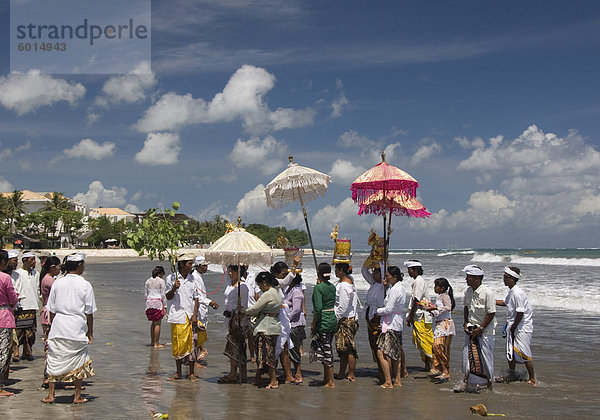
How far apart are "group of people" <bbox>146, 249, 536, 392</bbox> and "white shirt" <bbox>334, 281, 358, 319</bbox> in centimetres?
2

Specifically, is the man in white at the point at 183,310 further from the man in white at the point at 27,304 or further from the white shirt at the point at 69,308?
the man in white at the point at 27,304

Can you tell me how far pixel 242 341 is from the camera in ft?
28.8

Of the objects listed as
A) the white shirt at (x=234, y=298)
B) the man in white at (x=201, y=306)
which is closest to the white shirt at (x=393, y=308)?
the white shirt at (x=234, y=298)

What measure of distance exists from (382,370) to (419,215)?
302cm

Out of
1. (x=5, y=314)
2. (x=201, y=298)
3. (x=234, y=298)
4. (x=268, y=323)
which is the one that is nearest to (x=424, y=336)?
(x=268, y=323)

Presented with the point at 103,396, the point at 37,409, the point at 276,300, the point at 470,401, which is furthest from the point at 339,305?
the point at 37,409

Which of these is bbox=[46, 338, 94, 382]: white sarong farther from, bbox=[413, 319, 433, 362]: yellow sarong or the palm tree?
the palm tree

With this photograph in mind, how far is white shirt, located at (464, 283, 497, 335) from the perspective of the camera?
8055 mm

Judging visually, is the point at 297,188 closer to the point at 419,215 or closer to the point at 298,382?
the point at 419,215

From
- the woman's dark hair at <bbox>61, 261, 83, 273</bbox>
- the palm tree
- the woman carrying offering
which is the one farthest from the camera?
the palm tree

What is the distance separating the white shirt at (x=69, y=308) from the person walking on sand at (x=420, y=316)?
4986 mm

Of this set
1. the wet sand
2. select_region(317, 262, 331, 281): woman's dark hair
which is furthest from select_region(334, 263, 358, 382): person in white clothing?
the wet sand

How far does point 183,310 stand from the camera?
8656mm

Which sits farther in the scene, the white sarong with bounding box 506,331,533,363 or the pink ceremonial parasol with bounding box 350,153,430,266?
the pink ceremonial parasol with bounding box 350,153,430,266
